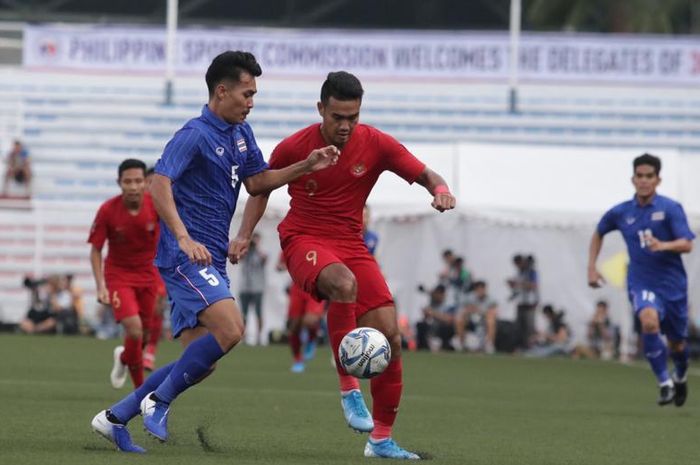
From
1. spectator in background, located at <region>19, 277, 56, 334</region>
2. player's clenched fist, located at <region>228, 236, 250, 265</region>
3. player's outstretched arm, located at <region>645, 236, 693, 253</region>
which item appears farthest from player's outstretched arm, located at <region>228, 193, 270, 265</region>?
spectator in background, located at <region>19, 277, 56, 334</region>

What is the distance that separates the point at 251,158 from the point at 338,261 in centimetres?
84

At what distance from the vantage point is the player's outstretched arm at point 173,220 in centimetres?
893

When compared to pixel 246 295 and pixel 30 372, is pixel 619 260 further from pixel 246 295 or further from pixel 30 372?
pixel 30 372

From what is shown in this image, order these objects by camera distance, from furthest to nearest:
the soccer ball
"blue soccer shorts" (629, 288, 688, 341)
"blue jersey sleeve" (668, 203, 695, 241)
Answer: "blue soccer shorts" (629, 288, 688, 341) → "blue jersey sleeve" (668, 203, 695, 241) → the soccer ball

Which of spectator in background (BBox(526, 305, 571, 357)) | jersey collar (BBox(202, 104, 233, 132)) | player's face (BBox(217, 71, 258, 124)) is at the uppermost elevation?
player's face (BBox(217, 71, 258, 124))

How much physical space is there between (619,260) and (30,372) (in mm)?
13138

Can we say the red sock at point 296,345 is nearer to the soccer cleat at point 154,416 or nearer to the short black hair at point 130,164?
the short black hair at point 130,164

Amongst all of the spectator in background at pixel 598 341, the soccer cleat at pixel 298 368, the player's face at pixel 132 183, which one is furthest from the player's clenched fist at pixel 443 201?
the spectator in background at pixel 598 341

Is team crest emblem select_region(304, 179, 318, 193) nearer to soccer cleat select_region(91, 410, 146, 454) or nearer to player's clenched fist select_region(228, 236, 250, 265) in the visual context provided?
player's clenched fist select_region(228, 236, 250, 265)

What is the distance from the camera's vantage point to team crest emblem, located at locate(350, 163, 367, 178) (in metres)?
10.2

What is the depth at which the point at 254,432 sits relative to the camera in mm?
11367

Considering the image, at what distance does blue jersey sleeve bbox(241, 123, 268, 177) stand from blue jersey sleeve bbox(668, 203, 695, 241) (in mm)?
6622

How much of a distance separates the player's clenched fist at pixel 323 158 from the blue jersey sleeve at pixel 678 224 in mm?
6801

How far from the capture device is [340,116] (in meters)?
9.89
